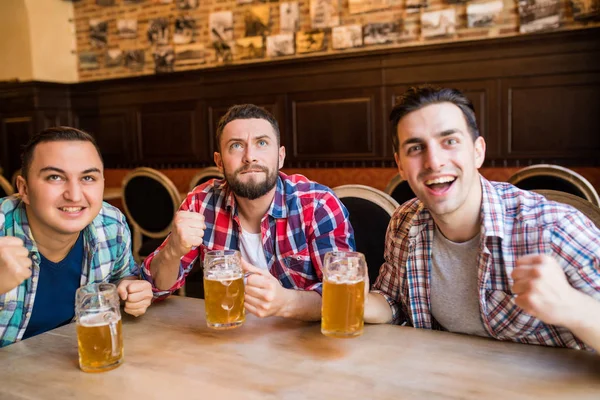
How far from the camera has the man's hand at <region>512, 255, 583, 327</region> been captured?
1019 mm

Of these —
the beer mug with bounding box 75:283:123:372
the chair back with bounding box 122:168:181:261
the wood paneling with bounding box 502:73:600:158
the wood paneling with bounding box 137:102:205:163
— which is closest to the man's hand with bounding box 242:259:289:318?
the beer mug with bounding box 75:283:123:372

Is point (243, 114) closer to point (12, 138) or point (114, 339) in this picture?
point (114, 339)

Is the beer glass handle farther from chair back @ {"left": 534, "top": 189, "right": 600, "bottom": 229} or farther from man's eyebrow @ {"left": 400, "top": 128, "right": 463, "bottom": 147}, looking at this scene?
chair back @ {"left": 534, "top": 189, "right": 600, "bottom": 229}

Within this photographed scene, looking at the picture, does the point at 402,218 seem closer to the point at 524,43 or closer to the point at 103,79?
the point at 524,43

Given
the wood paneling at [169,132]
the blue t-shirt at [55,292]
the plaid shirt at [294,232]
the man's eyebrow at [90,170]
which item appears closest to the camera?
the man's eyebrow at [90,170]

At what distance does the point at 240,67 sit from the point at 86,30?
2595 millimetres

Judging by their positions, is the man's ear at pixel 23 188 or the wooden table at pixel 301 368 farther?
the man's ear at pixel 23 188

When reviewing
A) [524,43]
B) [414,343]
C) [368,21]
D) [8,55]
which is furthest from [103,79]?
[414,343]

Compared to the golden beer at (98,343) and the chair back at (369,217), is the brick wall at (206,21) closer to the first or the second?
the chair back at (369,217)

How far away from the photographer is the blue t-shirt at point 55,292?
167 centimetres

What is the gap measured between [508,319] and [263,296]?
2.10 feet

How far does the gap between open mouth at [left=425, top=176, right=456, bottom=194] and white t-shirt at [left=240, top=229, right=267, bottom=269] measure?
0.81 meters

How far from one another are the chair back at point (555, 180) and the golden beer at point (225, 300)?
1.97 m

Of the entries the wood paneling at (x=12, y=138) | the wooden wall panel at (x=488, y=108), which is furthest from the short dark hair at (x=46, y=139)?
the wood paneling at (x=12, y=138)
